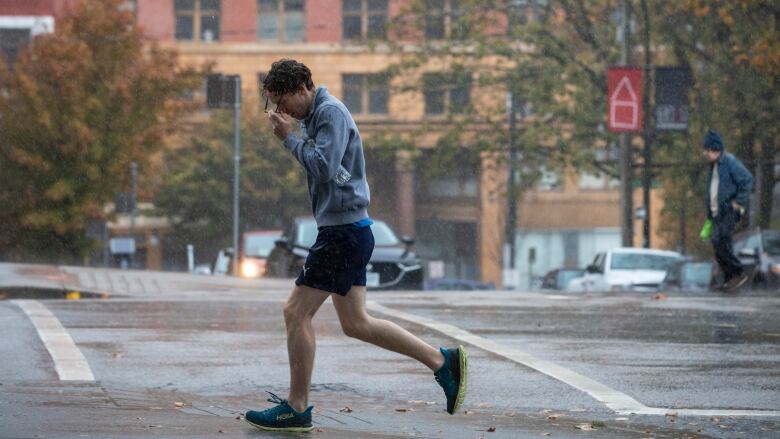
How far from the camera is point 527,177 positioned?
45.7m

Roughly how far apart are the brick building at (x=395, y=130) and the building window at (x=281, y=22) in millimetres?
41

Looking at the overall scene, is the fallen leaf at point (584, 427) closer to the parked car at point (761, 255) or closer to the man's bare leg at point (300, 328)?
the man's bare leg at point (300, 328)

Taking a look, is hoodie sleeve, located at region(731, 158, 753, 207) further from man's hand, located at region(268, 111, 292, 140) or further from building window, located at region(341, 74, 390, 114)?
building window, located at region(341, 74, 390, 114)

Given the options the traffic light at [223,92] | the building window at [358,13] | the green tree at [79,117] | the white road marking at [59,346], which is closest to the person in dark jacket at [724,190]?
the white road marking at [59,346]

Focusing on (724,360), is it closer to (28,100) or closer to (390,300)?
(390,300)

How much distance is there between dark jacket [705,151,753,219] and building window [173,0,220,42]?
2015 inches

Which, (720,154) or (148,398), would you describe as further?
(720,154)

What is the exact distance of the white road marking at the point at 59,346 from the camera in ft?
30.1

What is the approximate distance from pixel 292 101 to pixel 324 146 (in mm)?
279

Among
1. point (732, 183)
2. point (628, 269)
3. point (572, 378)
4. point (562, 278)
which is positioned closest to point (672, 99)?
point (628, 269)

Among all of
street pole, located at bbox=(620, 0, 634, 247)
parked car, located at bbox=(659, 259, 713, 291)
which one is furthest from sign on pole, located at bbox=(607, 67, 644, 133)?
parked car, located at bbox=(659, 259, 713, 291)

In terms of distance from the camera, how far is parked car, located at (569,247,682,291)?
2972 centimetres

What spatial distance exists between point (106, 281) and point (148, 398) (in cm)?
1081

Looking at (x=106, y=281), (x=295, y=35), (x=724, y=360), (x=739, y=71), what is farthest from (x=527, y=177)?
(x=724, y=360)
